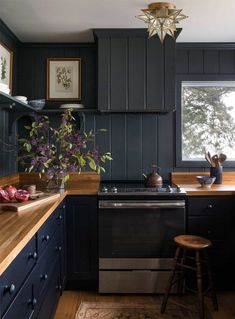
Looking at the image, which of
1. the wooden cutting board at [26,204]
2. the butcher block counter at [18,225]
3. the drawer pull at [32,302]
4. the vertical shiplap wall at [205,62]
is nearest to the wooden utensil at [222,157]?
the vertical shiplap wall at [205,62]

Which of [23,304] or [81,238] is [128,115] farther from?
[23,304]

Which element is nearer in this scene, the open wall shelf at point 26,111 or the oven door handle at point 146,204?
the oven door handle at point 146,204

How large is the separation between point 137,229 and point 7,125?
4.80 ft

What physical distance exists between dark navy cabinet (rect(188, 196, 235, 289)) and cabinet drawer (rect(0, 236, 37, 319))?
→ 4.88 feet

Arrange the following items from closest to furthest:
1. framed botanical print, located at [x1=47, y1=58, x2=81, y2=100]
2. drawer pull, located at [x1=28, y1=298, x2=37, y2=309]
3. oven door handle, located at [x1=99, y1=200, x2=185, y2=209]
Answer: drawer pull, located at [x1=28, y1=298, x2=37, y2=309], oven door handle, located at [x1=99, y1=200, x2=185, y2=209], framed botanical print, located at [x1=47, y1=58, x2=81, y2=100]

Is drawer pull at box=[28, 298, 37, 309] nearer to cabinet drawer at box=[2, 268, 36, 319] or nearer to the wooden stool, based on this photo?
cabinet drawer at box=[2, 268, 36, 319]

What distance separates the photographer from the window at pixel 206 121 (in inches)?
134

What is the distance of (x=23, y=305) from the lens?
1438 millimetres

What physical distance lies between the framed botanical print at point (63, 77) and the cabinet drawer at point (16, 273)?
193cm

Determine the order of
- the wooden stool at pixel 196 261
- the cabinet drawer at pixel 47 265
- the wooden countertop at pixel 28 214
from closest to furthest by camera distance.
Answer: the wooden countertop at pixel 28 214
the cabinet drawer at pixel 47 265
the wooden stool at pixel 196 261

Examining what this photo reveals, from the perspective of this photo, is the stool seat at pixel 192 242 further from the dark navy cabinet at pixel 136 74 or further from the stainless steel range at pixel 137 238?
the dark navy cabinet at pixel 136 74

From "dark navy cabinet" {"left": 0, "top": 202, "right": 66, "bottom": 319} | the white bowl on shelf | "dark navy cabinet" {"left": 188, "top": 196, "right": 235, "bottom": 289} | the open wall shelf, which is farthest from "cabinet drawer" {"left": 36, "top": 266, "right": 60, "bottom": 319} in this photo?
the white bowl on shelf

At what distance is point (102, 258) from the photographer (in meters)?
2.72

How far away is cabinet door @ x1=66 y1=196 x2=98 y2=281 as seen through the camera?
277 centimetres
